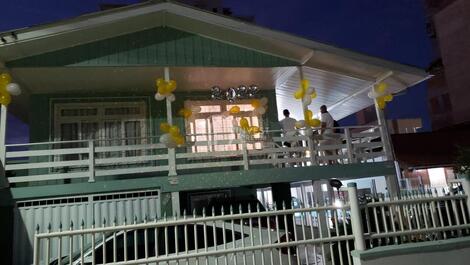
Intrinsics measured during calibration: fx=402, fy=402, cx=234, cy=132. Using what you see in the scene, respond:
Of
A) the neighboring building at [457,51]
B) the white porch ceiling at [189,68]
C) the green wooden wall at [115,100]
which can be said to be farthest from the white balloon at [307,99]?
the neighboring building at [457,51]

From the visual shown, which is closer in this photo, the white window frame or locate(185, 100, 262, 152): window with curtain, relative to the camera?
the white window frame

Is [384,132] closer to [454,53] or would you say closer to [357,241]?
[357,241]

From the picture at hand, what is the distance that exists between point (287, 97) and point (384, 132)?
4601 millimetres

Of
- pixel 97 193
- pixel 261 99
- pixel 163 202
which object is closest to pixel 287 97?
pixel 261 99

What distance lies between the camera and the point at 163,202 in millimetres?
9680

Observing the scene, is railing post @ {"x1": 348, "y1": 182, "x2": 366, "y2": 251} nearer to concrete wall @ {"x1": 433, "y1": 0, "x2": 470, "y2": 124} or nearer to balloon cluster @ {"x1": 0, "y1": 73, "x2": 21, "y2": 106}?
balloon cluster @ {"x1": 0, "y1": 73, "x2": 21, "y2": 106}

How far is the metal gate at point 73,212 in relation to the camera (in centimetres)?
917

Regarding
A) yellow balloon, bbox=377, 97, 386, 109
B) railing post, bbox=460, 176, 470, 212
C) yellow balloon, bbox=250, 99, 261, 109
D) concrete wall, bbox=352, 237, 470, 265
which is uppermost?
yellow balloon, bbox=250, 99, 261, 109

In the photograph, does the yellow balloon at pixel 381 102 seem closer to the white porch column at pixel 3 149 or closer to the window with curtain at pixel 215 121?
the window with curtain at pixel 215 121

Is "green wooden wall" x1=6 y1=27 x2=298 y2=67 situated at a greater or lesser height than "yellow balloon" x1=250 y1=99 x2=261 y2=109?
greater

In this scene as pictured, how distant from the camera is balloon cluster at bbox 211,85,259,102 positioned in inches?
515

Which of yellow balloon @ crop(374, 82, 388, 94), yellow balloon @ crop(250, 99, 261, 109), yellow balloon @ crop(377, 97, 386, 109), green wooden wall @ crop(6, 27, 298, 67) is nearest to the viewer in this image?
green wooden wall @ crop(6, 27, 298, 67)

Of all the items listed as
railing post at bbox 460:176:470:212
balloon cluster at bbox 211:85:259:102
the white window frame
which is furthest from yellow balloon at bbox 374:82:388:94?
the white window frame

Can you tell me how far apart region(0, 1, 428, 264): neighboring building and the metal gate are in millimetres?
24
